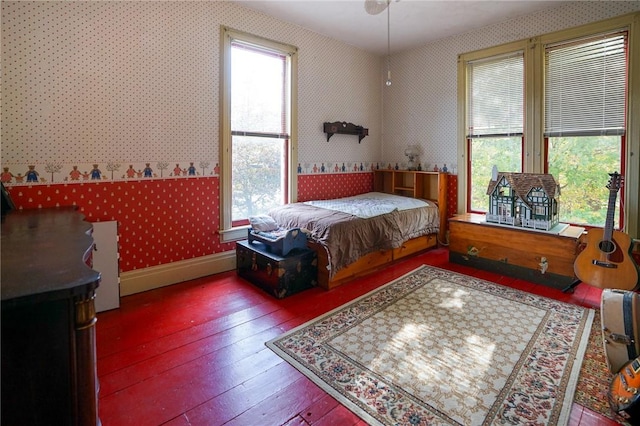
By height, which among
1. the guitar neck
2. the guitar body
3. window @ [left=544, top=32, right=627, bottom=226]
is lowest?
the guitar body

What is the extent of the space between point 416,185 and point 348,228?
2026mm

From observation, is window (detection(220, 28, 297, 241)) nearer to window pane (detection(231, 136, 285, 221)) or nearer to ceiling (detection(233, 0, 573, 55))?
window pane (detection(231, 136, 285, 221))

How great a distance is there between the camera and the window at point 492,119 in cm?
405

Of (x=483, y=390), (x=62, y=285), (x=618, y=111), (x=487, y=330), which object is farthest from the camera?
(x=618, y=111)

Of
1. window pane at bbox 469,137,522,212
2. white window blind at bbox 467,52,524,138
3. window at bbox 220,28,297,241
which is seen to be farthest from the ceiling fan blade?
window pane at bbox 469,137,522,212

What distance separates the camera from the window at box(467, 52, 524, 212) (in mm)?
4055

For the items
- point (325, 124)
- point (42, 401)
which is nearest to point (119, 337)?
point (42, 401)

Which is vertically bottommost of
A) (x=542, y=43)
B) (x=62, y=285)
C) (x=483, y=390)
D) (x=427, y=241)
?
(x=483, y=390)

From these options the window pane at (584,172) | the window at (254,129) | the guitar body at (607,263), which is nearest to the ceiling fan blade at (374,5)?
the window at (254,129)

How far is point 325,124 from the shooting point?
4574mm

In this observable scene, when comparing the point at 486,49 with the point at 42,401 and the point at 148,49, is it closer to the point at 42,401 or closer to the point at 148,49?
the point at 148,49

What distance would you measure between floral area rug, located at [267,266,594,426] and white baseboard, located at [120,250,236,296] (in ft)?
5.03

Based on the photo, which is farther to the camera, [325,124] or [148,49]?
[325,124]

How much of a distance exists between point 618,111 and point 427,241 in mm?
2330
